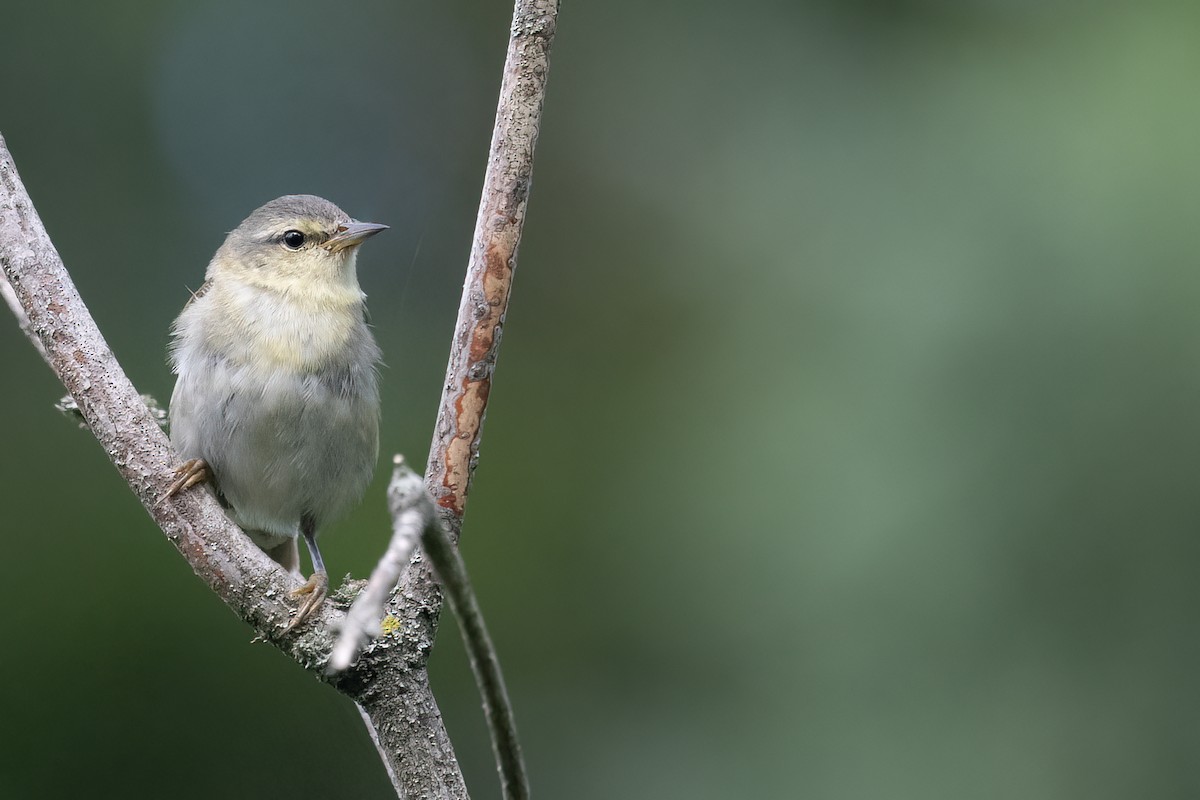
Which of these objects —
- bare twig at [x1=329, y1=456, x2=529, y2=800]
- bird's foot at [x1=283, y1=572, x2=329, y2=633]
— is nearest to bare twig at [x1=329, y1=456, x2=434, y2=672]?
bare twig at [x1=329, y1=456, x2=529, y2=800]

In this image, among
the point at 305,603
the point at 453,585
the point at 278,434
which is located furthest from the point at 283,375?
the point at 453,585

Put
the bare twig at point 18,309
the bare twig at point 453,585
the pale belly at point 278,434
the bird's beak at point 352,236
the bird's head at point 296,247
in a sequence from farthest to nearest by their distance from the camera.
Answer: the bird's beak at point 352,236
the bird's head at point 296,247
the pale belly at point 278,434
the bare twig at point 18,309
the bare twig at point 453,585

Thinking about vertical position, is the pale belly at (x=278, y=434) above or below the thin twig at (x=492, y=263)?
below

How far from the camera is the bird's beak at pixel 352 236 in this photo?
3738 millimetres

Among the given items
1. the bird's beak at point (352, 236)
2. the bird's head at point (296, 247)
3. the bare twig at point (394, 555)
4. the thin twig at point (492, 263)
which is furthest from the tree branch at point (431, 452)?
the bird's beak at point (352, 236)

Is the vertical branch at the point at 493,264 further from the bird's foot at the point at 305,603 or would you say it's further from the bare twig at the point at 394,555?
the bare twig at the point at 394,555

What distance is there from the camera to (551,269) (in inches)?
233

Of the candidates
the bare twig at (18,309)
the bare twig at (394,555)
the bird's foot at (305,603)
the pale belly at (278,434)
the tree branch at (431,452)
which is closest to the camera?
the bare twig at (394,555)

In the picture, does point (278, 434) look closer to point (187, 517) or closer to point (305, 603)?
point (187, 517)

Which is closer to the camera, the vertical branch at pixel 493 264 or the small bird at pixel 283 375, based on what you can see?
the vertical branch at pixel 493 264

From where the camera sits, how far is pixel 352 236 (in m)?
3.75

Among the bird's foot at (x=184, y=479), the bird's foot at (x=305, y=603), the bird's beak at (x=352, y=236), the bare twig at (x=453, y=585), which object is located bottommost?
the bird's foot at (x=305, y=603)

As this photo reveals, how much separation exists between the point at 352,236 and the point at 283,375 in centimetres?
63

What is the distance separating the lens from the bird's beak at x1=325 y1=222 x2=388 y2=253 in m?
3.74
